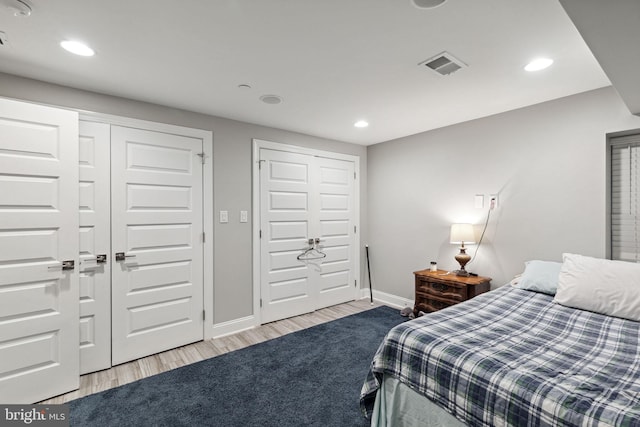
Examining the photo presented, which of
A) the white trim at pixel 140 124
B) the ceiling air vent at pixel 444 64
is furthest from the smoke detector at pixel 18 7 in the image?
the ceiling air vent at pixel 444 64

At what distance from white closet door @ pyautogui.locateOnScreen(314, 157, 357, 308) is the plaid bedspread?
233cm

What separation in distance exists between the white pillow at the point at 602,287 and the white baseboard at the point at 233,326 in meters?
2.99

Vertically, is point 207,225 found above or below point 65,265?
above

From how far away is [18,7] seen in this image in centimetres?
148

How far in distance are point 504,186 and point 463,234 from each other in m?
0.67

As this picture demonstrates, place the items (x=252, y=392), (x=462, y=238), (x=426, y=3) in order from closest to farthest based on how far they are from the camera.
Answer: (x=426, y=3)
(x=252, y=392)
(x=462, y=238)

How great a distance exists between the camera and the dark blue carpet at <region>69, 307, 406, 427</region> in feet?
6.38

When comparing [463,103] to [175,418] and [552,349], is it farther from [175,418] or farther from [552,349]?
[175,418]

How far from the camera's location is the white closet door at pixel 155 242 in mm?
2646

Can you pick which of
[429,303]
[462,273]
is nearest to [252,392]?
[429,303]

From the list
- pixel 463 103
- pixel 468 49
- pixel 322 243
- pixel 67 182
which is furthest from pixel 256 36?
pixel 322 243

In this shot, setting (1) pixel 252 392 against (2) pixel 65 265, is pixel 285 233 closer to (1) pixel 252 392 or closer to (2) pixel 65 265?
(1) pixel 252 392

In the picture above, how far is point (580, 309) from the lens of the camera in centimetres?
205

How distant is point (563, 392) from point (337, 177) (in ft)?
11.4
